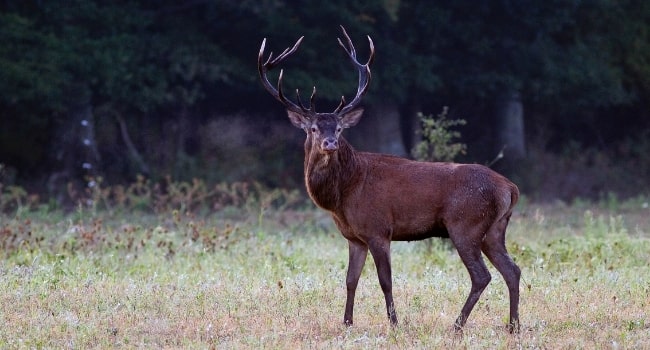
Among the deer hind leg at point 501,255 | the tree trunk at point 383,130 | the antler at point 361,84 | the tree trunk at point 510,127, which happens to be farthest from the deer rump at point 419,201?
the tree trunk at point 510,127

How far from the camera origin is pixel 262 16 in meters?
23.2

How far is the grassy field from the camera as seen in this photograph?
8.21m

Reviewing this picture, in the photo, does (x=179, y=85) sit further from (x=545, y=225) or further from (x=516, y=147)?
(x=545, y=225)

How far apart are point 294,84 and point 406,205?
47.5 feet

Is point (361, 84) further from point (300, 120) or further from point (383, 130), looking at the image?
point (383, 130)

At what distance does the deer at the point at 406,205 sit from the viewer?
8656mm

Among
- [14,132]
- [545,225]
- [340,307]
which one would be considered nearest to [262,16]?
[14,132]

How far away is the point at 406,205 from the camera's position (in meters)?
8.83

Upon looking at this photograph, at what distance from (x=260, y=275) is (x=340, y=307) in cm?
172

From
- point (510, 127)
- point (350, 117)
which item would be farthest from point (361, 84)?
point (510, 127)

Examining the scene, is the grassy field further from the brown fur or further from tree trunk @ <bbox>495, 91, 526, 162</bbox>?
tree trunk @ <bbox>495, 91, 526, 162</bbox>

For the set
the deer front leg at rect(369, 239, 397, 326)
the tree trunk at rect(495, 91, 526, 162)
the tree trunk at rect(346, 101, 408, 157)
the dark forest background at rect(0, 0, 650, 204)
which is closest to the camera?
the deer front leg at rect(369, 239, 397, 326)

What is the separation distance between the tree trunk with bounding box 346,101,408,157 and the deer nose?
643 inches

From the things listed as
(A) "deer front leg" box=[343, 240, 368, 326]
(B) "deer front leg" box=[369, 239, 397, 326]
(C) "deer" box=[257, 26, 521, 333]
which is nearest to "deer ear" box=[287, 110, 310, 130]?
(C) "deer" box=[257, 26, 521, 333]
